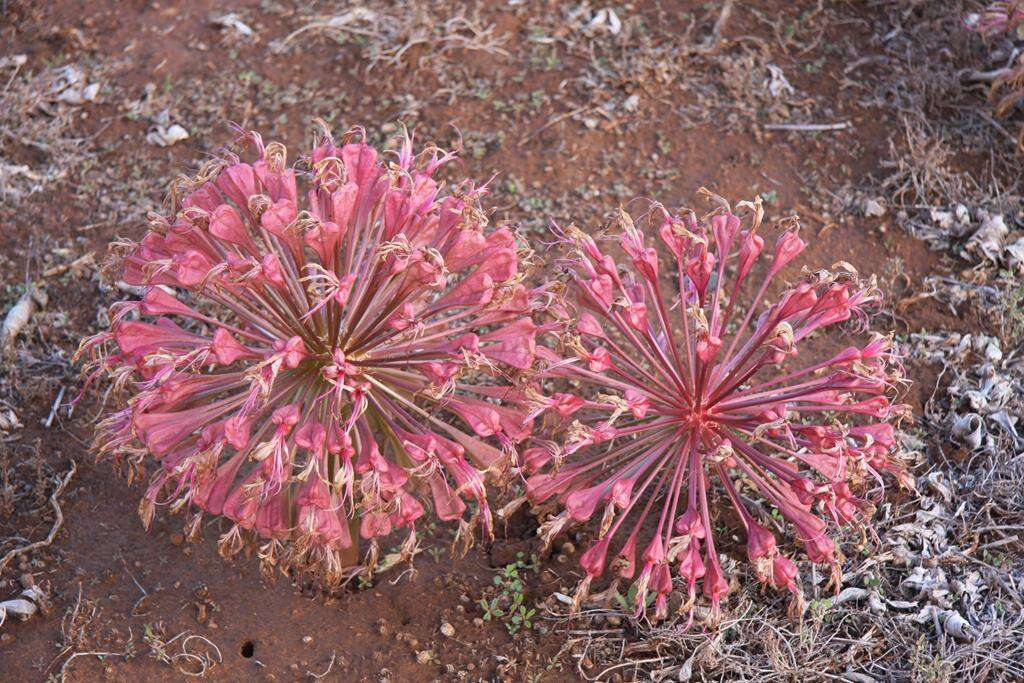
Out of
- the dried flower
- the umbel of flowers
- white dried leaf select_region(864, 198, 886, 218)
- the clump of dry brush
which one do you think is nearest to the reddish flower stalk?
the clump of dry brush

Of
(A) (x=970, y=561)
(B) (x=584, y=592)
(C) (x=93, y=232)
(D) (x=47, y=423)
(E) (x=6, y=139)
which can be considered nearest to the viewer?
(B) (x=584, y=592)

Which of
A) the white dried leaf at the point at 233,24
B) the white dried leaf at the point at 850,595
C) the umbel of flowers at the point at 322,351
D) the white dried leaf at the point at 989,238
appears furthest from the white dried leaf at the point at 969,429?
the white dried leaf at the point at 233,24

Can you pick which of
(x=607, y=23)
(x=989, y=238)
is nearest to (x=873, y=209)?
(x=989, y=238)

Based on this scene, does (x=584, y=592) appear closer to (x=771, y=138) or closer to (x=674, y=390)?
(x=674, y=390)

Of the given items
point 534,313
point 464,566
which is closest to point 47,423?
point 464,566

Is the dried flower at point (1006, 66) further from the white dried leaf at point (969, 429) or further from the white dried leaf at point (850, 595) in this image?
the white dried leaf at point (850, 595)

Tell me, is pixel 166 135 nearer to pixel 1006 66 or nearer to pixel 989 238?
pixel 989 238

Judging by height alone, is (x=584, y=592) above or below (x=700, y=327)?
below
